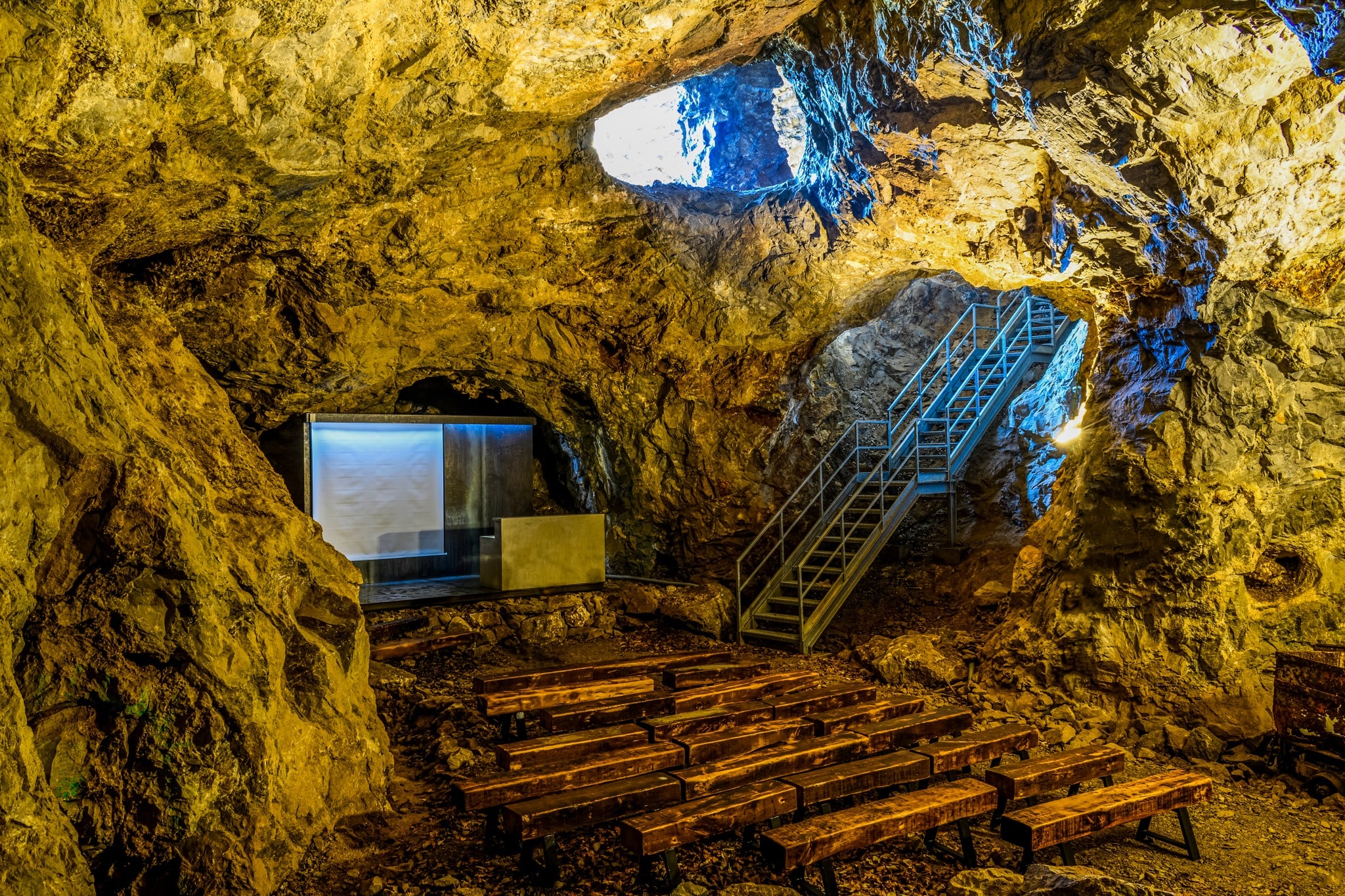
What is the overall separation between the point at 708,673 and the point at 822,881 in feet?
8.52

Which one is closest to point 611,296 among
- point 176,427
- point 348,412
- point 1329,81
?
point 348,412

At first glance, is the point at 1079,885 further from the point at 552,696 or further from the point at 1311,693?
the point at 1311,693

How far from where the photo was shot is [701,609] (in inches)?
424

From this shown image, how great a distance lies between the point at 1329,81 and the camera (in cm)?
558

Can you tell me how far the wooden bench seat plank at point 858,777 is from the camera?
4.66 m

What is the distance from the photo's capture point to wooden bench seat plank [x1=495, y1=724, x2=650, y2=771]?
16.4ft

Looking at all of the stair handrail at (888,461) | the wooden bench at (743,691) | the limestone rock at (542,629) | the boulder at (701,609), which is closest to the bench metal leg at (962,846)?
the wooden bench at (743,691)

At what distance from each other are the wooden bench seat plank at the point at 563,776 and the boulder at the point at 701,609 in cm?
547

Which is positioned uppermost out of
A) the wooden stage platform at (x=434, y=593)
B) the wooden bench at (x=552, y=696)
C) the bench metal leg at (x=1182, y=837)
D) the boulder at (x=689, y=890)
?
the wooden stage platform at (x=434, y=593)

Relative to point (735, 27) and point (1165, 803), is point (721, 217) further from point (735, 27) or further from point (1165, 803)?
point (1165, 803)

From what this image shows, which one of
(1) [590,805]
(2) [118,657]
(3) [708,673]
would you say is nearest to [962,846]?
(1) [590,805]

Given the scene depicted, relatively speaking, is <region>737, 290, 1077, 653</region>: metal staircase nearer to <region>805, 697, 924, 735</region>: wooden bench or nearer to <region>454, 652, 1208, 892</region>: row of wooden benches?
<region>805, 697, 924, 735</region>: wooden bench

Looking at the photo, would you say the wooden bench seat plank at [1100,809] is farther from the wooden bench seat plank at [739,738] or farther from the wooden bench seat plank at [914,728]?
the wooden bench seat plank at [739,738]

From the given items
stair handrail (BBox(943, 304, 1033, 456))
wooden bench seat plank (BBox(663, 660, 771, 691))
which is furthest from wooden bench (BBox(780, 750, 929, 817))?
stair handrail (BBox(943, 304, 1033, 456))
